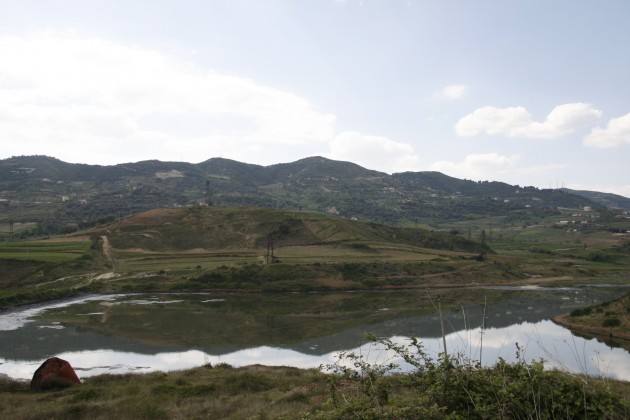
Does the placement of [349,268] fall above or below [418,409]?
below

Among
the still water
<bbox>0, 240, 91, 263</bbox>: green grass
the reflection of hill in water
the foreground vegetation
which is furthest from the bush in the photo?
<bbox>0, 240, 91, 263</bbox>: green grass

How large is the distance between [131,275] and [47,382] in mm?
58263

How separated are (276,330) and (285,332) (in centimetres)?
147

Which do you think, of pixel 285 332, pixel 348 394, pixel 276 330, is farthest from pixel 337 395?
pixel 276 330

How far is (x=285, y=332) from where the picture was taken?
160 ft

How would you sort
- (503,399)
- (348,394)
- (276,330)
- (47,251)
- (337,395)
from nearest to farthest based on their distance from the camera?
1. (503,399)
2. (348,394)
3. (337,395)
4. (276,330)
5. (47,251)

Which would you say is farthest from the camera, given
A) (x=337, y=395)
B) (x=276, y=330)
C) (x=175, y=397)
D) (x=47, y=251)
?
(x=47, y=251)

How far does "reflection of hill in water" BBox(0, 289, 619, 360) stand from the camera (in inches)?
1656

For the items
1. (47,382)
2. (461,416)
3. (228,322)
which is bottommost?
(228,322)

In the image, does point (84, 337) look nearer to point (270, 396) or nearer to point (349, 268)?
point (270, 396)

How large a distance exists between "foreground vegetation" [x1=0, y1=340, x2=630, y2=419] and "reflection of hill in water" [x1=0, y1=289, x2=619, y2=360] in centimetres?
1087

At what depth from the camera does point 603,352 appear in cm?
4053

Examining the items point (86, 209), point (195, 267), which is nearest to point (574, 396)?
point (195, 267)

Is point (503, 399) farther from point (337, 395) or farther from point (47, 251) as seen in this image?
point (47, 251)
